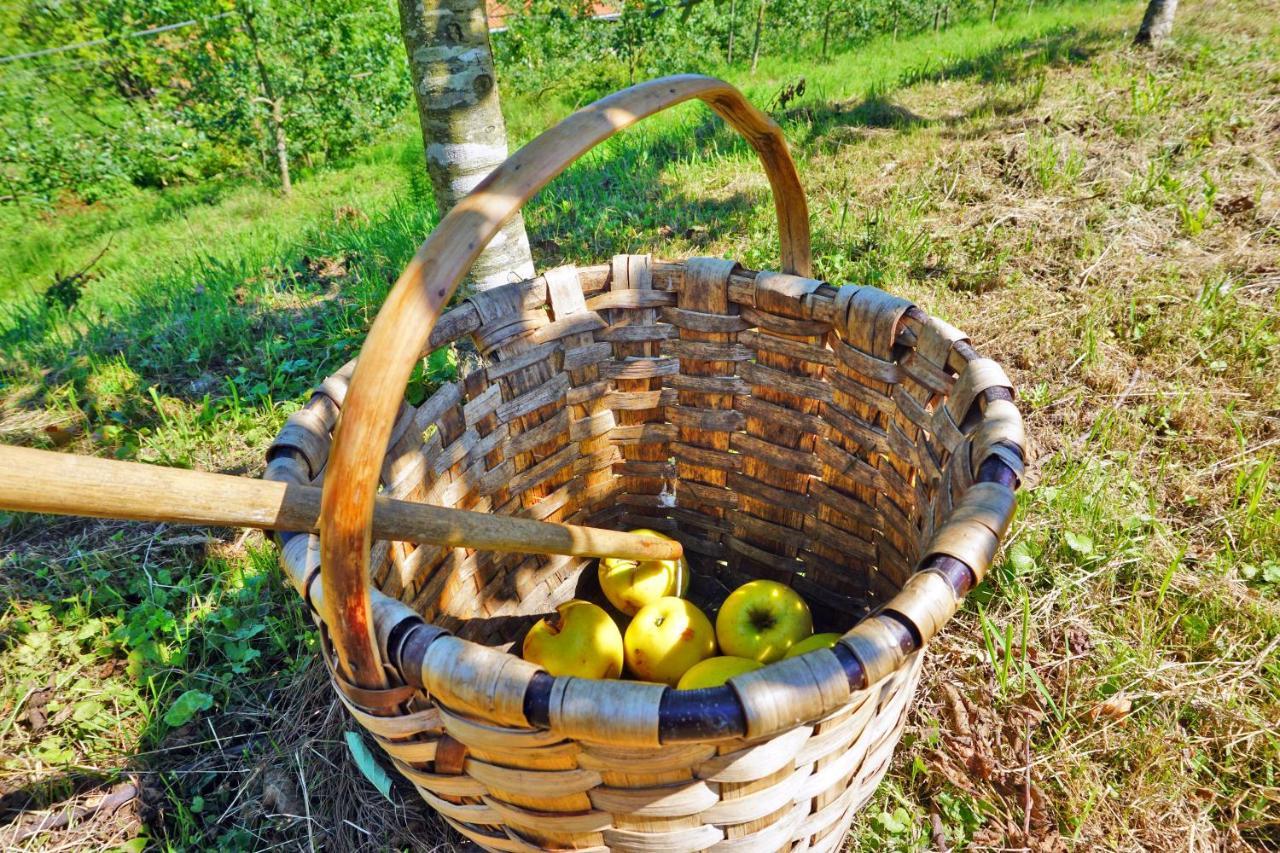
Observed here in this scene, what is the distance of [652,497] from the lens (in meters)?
1.98

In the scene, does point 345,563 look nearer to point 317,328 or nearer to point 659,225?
point 317,328

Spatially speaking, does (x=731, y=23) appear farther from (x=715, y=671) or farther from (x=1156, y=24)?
(x=715, y=671)

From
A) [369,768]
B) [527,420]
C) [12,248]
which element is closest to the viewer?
[369,768]

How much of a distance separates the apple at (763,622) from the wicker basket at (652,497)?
0.76 ft

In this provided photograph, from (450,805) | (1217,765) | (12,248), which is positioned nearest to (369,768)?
(450,805)

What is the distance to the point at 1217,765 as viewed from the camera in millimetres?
1293

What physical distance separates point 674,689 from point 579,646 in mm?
676

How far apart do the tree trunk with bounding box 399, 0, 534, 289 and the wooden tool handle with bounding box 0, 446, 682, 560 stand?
3.98ft

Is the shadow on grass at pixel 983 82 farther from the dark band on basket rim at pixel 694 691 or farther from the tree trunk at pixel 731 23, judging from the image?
the tree trunk at pixel 731 23

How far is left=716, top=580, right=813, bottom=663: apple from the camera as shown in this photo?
4.77 ft

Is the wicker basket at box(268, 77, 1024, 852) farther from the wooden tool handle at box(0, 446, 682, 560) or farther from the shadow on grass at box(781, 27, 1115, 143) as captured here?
the shadow on grass at box(781, 27, 1115, 143)

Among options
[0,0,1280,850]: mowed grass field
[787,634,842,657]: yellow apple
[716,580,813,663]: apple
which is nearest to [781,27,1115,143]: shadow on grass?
[0,0,1280,850]: mowed grass field

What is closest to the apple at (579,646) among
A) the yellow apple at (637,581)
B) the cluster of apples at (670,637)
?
the cluster of apples at (670,637)

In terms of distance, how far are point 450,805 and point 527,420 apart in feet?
2.80
